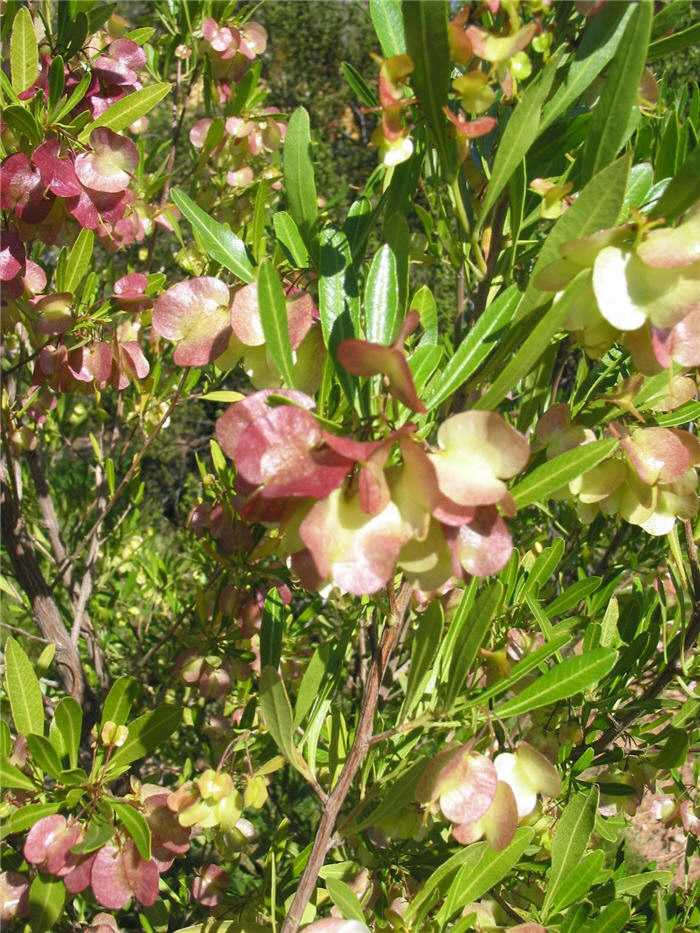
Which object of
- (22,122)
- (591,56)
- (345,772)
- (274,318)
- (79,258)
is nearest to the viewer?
(274,318)

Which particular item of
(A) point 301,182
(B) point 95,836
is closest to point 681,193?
(A) point 301,182

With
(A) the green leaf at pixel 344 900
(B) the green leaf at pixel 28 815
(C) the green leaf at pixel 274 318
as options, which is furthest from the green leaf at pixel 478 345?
(B) the green leaf at pixel 28 815

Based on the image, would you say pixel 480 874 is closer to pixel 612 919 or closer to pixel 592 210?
pixel 612 919

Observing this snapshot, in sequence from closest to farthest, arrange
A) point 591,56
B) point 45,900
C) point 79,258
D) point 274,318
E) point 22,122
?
1. point 274,318
2. point 591,56
3. point 45,900
4. point 22,122
5. point 79,258

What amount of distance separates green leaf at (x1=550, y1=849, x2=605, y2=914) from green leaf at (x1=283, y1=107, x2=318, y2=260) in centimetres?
71

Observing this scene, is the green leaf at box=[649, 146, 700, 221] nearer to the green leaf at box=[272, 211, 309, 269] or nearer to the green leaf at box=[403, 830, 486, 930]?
the green leaf at box=[272, 211, 309, 269]

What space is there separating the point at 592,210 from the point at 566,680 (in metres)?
0.42

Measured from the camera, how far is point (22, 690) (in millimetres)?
857

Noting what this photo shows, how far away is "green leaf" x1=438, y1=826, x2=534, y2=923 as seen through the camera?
2.60 feet

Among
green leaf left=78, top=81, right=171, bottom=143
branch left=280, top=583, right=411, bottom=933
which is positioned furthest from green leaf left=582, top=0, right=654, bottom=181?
green leaf left=78, top=81, right=171, bottom=143

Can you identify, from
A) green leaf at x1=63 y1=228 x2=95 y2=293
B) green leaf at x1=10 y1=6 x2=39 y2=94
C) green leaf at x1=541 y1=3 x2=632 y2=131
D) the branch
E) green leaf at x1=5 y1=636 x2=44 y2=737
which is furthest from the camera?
green leaf at x1=63 y1=228 x2=95 y2=293

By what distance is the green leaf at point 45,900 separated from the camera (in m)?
0.83

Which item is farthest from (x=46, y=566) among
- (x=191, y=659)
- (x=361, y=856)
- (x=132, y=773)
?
(x=361, y=856)

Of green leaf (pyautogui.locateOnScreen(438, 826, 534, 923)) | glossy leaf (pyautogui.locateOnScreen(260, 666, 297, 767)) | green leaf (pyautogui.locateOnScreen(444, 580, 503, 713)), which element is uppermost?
green leaf (pyautogui.locateOnScreen(444, 580, 503, 713))
